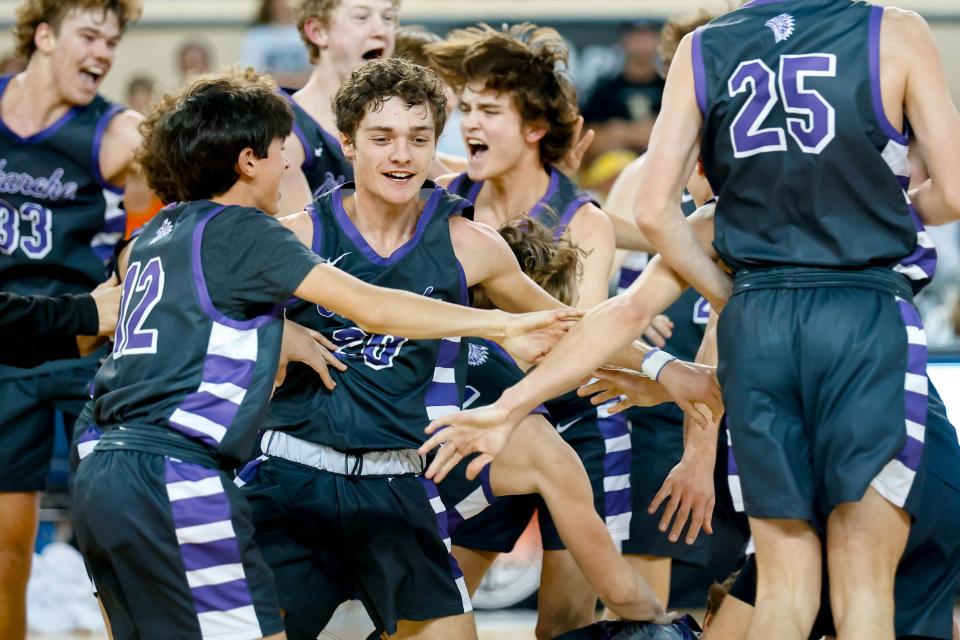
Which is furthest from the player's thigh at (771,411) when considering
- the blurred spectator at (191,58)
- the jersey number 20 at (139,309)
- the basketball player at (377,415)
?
the blurred spectator at (191,58)

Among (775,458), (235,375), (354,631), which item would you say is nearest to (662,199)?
(775,458)

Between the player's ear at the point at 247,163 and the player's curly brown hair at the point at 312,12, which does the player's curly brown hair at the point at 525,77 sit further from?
the player's ear at the point at 247,163

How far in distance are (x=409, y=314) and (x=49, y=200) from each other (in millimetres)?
2343

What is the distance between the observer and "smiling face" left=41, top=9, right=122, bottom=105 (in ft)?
18.4

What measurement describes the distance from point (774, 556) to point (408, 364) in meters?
1.26

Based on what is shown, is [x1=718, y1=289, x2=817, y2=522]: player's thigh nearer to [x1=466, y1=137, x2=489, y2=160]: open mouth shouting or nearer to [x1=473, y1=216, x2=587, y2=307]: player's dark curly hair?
[x1=473, y1=216, x2=587, y2=307]: player's dark curly hair

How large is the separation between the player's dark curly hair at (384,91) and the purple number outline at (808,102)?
1.21 m

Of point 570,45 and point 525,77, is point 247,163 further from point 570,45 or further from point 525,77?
point 570,45

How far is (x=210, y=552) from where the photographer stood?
11.7ft

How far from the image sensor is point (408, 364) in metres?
4.18

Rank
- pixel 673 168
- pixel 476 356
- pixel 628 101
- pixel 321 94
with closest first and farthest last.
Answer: pixel 673 168 → pixel 476 356 → pixel 321 94 → pixel 628 101

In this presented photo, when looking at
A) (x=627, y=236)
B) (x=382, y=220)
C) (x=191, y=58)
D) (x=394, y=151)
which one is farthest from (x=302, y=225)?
(x=191, y=58)

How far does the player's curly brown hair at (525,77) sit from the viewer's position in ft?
17.6

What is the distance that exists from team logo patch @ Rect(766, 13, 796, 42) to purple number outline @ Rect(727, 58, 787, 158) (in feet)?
0.27
